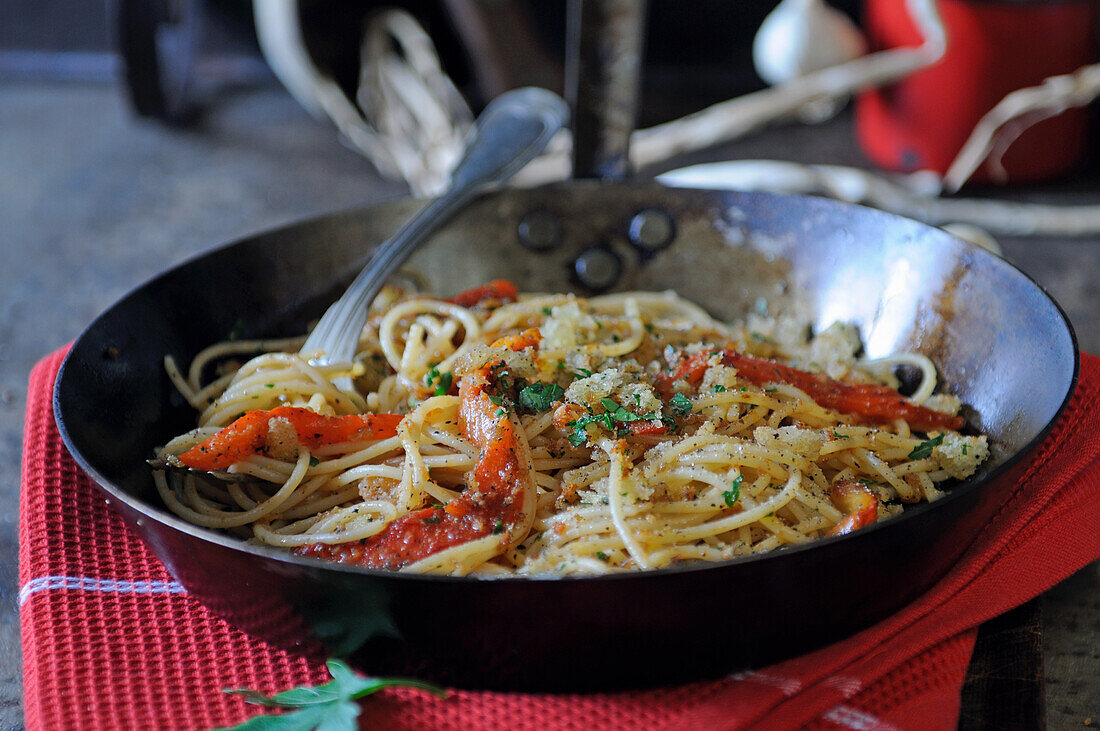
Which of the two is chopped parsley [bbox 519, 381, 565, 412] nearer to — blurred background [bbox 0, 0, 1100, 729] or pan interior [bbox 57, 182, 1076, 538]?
pan interior [bbox 57, 182, 1076, 538]

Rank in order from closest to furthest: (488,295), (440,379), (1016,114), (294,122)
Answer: (440,379)
(488,295)
(1016,114)
(294,122)

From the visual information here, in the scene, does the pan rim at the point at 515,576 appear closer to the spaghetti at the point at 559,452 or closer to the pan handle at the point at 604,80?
the spaghetti at the point at 559,452

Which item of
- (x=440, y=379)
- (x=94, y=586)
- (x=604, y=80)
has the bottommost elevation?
(x=94, y=586)

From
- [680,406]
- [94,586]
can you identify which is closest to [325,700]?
[94,586]

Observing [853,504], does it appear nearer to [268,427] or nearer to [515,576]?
[515,576]

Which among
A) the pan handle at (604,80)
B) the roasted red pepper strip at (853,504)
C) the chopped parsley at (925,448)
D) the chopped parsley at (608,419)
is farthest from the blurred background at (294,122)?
the roasted red pepper strip at (853,504)

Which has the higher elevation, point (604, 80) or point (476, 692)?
point (604, 80)

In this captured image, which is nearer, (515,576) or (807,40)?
(515,576)

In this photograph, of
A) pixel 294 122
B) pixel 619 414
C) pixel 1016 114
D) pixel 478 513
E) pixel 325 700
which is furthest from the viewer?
pixel 294 122

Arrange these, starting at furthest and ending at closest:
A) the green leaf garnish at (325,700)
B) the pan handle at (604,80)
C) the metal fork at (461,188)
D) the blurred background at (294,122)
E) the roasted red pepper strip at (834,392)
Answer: the blurred background at (294,122) < the pan handle at (604,80) < the metal fork at (461,188) < the roasted red pepper strip at (834,392) < the green leaf garnish at (325,700)
